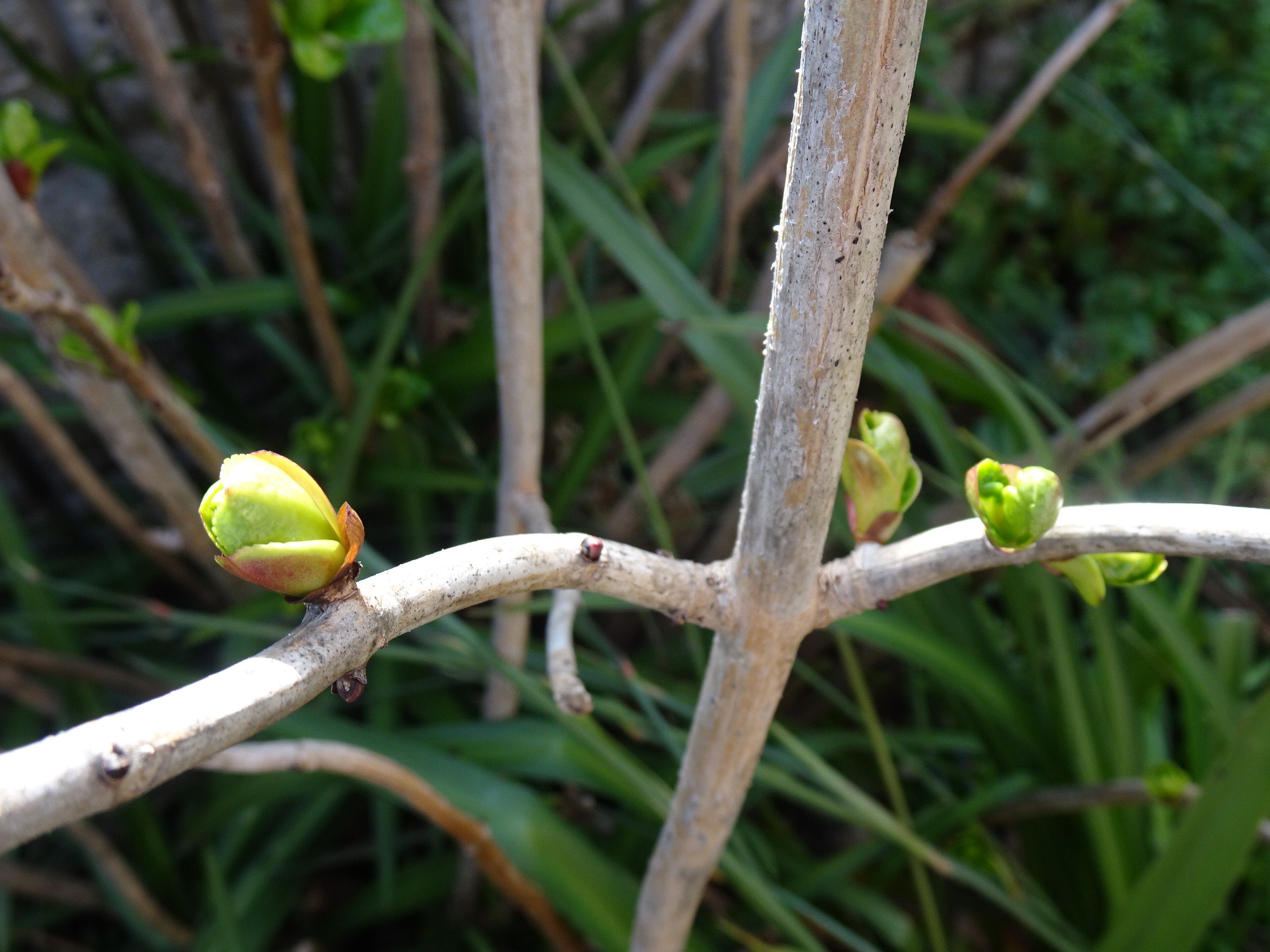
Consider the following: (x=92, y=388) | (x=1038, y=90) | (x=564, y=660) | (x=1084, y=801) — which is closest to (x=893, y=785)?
(x=1084, y=801)

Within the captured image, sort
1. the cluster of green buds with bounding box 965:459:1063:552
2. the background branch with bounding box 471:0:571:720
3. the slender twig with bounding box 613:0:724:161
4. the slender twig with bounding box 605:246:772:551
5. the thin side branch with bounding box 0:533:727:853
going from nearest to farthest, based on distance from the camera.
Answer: the thin side branch with bounding box 0:533:727:853 < the cluster of green buds with bounding box 965:459:1063:552 < the background branch with bounding box 471:0:571:720 < the slender twig with bounding box 605:246:772:551 < the slender twig with bounding box 613:0:724:161

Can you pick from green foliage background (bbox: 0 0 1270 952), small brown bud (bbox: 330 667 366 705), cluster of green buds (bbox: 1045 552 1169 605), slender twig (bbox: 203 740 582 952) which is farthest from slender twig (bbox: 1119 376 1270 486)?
small brown bud (bbox: 330 667 366 705)

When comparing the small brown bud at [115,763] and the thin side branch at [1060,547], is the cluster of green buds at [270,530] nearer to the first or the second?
the small brown bud at [115,763]

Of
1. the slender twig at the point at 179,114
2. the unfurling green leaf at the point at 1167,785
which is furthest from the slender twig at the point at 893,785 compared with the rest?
the slender twig at the point at 179,114

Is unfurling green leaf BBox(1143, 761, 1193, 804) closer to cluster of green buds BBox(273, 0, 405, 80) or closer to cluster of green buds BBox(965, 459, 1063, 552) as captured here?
cluster of green buds BBox(965, 459, 1063, 552)

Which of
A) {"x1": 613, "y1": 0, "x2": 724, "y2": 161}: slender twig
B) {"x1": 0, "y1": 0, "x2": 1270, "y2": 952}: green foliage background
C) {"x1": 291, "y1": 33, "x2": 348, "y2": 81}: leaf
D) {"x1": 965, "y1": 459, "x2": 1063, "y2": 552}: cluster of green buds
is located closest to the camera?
{"x1": 965, "y1": 459, "x2": 1063, "y2": 552}: cluster of green buds

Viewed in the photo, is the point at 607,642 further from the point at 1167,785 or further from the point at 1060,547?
the point at 1060,547

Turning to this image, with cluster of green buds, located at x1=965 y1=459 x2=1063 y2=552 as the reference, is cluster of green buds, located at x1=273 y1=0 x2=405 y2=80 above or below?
above
